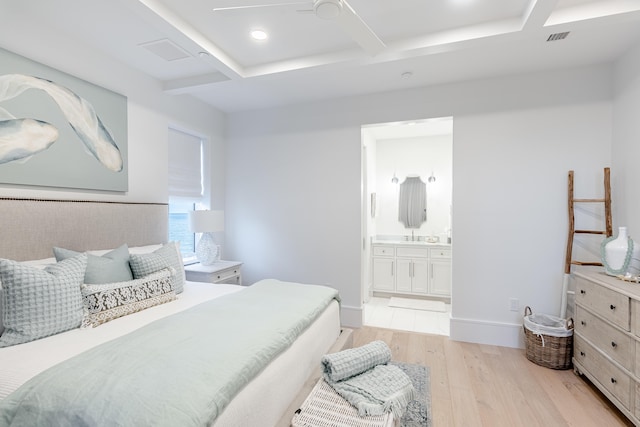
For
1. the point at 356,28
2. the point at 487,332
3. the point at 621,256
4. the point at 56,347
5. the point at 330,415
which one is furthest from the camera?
the point at 487,332

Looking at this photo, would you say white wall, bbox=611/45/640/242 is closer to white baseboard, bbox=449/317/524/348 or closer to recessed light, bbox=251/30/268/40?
white baseboard, bbox=449/317/524/348

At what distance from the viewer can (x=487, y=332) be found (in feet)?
10.3

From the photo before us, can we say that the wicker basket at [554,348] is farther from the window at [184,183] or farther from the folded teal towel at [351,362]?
the window at [184,183]

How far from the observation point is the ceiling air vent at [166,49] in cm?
246

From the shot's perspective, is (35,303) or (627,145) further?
(627,145)

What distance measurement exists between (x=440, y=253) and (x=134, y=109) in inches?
166

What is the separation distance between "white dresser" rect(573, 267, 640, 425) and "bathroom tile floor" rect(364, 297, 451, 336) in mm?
1270

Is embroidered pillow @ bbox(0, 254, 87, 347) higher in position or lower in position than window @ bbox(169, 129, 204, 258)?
lower

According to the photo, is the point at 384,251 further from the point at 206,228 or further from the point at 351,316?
the point at 206,228

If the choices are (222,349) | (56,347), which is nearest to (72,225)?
(56,347)

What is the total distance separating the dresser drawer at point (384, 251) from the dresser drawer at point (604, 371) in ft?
8.30

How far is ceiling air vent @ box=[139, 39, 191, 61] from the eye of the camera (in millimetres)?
2465

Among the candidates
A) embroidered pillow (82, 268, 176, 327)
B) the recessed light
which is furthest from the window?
the recessed light

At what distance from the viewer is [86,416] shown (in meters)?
1.02
